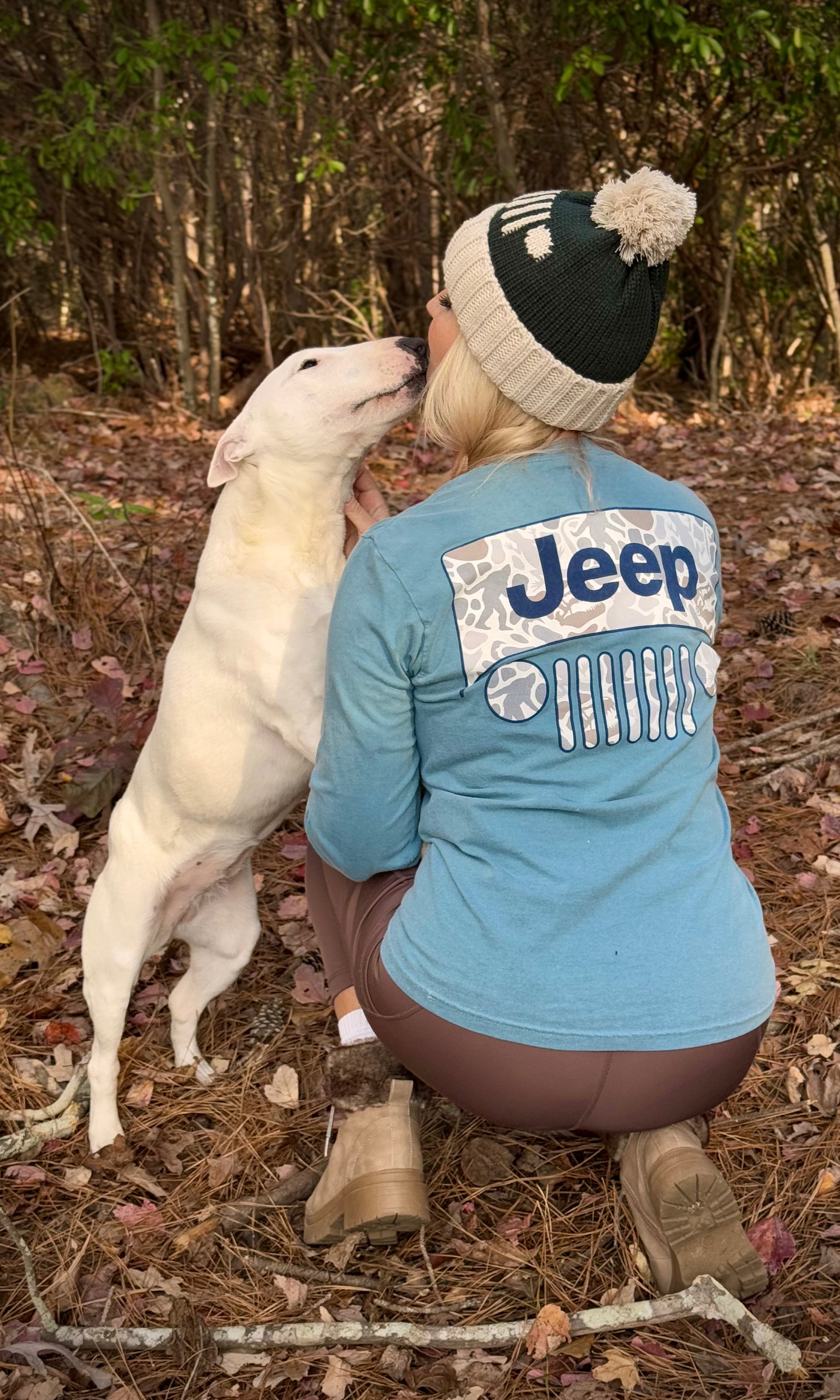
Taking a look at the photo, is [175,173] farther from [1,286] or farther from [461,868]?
[461,868]

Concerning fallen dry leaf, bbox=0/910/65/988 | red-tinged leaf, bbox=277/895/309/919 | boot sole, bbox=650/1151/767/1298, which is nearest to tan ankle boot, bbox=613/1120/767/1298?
boot sole, bbox=650/1151/767/1298

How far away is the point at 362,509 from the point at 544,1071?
5.73 ft

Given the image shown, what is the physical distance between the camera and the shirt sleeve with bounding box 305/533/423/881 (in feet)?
6.95

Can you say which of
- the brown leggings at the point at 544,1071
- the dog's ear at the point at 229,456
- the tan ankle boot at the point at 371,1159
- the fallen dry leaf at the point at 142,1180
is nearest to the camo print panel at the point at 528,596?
the brown leggings at the point at 544,1071

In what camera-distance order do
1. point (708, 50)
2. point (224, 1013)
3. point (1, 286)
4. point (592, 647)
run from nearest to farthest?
1. point (592, 647)
2. point (224, 1013)
3. point (708, 50)
4. point (1, 286)

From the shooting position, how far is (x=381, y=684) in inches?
85.4

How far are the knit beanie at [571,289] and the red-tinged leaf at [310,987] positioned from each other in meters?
2.10

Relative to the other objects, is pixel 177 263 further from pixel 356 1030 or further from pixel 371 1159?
pixel 371 1159

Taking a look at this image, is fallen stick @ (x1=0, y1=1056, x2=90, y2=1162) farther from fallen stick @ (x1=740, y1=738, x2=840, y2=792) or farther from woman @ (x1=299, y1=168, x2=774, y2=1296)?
fallen stick @ (x1=740, y1=738, x2=840, y2=792)

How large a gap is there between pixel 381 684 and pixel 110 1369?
1596 millimetres

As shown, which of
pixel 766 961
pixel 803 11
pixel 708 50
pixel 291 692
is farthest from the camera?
pixel 803 11

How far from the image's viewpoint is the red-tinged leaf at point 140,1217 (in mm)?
2836

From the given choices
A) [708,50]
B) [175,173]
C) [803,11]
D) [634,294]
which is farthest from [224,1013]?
[175,173]

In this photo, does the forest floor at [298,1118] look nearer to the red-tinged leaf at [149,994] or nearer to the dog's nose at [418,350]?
A: the red-tinged leaf at [149,994]
